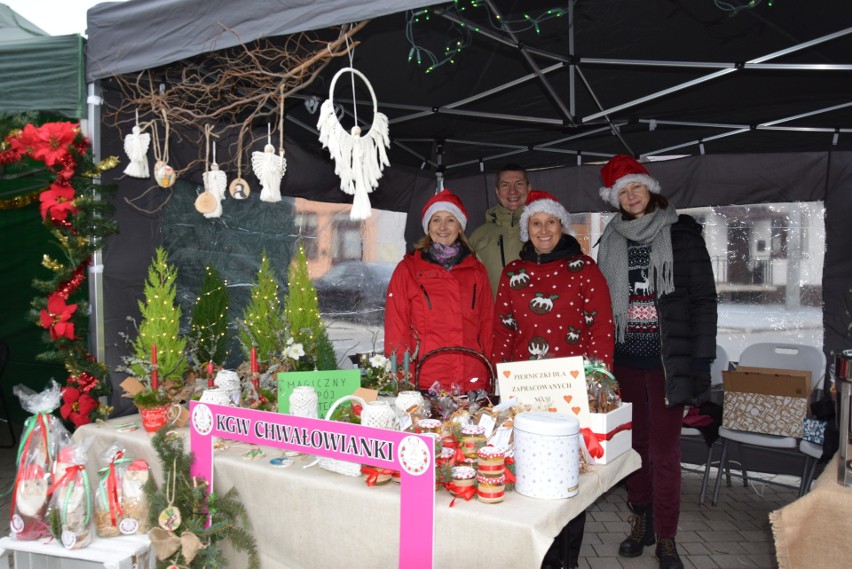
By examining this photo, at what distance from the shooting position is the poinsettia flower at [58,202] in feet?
8.93

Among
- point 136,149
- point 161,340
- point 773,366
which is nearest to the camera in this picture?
point 161,340

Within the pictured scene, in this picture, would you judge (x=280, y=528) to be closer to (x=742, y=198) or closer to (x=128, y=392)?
(x=128, y=392)

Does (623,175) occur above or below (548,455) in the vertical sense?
above

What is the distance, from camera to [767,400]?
391 cm

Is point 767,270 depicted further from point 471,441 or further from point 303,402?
point 303,402

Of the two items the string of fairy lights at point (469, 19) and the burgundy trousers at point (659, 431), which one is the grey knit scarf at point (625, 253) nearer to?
the burgundy trousers at point (659, 431)

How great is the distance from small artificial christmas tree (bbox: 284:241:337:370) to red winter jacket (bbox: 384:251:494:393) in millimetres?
427

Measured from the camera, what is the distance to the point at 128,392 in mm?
2514

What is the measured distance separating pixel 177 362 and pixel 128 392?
9.6 inches

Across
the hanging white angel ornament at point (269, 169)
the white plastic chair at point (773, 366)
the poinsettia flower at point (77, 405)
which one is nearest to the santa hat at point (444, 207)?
the hanging white angel ornament at point (269, 169)

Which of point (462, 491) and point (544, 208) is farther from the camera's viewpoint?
point (544, 208)

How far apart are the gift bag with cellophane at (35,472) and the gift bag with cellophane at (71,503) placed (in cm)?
6

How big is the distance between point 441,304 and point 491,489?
4.65 feet

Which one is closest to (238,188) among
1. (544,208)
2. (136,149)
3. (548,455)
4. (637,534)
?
(136,149)
